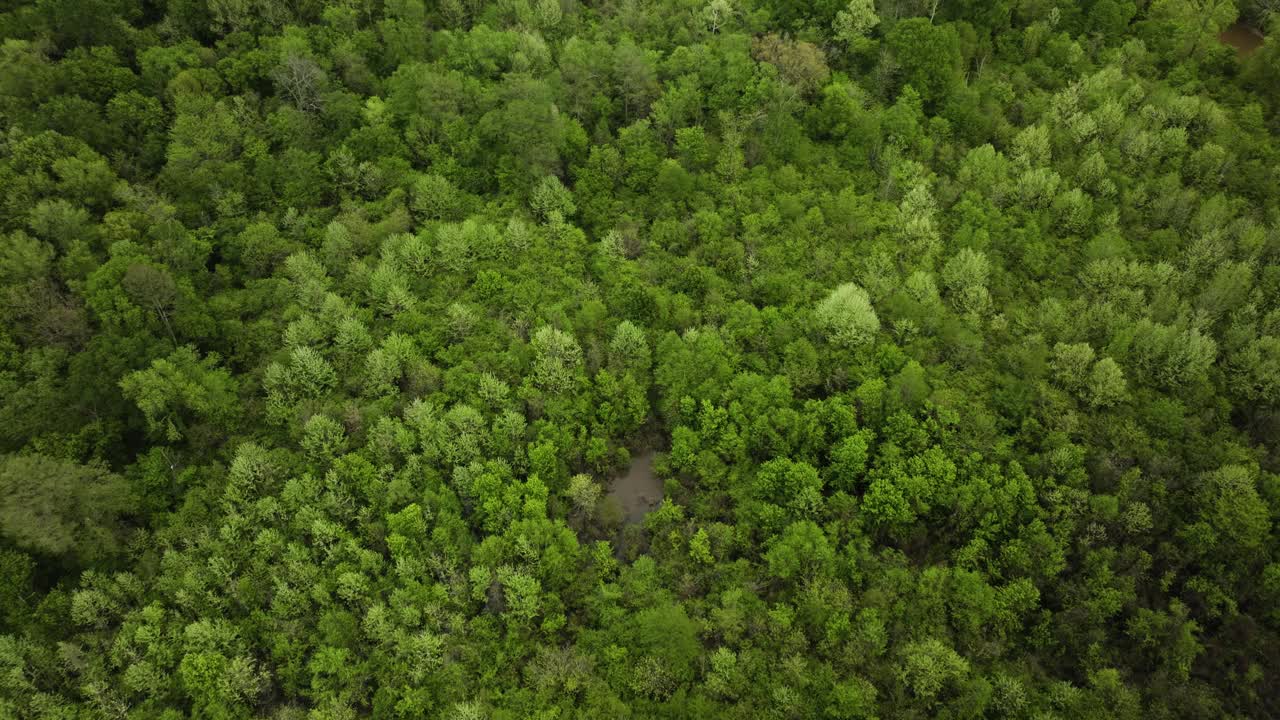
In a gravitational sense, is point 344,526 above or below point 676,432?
below

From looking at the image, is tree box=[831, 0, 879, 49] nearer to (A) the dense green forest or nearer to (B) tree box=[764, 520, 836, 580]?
(A) the dense green forest

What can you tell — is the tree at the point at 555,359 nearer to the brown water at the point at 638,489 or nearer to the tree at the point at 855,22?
the brown water at the point at 638,489

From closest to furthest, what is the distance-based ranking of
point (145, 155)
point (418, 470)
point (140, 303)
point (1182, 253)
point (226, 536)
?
1. point (226, 536)
2. point (418, 470)
3. point (140, 303)
4. point (1182, 253)
5. point (145, 155)

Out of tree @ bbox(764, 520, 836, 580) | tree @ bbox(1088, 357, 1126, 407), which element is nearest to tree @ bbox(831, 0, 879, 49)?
tree @ bbox(1088, 357, 1126, 407)

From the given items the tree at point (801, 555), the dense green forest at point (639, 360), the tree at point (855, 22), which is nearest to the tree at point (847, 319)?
the dense green forest at point (639, 360)

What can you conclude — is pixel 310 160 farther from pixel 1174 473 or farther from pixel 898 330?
pixel 1174 473

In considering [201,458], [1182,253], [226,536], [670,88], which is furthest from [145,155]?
[1182,253]

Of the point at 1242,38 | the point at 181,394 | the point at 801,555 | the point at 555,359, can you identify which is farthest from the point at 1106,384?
the point at 181,394
